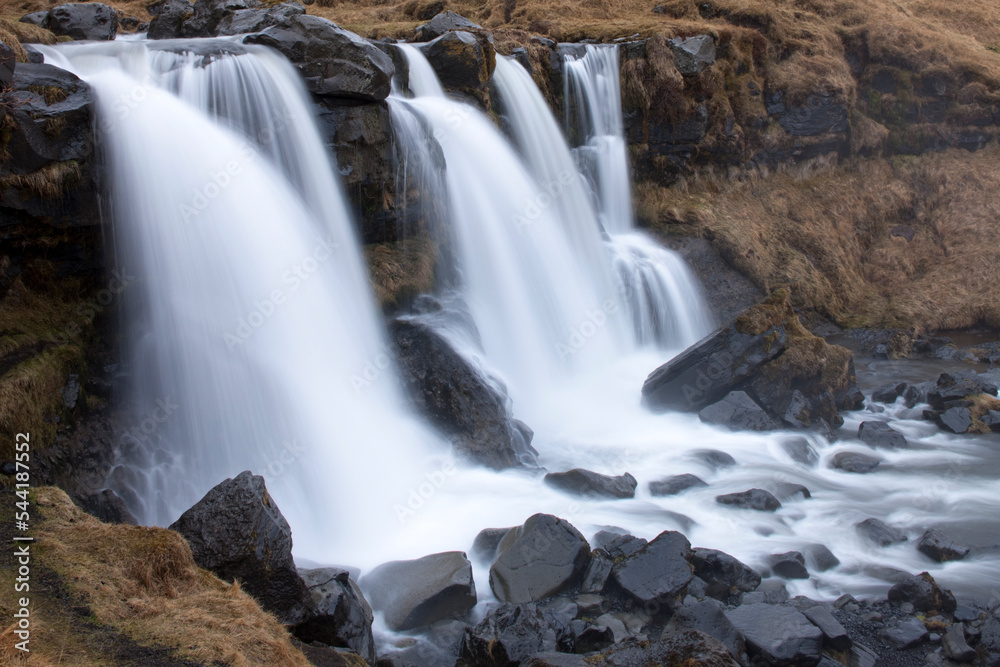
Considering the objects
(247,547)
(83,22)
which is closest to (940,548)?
(247,547)

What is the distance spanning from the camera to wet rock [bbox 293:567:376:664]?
238 inches

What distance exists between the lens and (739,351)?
41.2 ft

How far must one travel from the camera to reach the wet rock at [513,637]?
242 inches

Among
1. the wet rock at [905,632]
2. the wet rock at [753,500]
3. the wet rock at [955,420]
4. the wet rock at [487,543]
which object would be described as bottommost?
the wet rock at [955,420]

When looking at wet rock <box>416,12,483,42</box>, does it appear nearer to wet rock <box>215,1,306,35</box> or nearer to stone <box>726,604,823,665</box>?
wet rock <box>215,1,306,35</box>

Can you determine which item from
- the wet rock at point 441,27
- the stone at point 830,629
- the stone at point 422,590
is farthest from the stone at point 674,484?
the wet rock at point 441,27

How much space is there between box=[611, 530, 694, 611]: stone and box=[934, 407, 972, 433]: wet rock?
7.31 m

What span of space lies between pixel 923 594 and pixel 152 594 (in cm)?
679

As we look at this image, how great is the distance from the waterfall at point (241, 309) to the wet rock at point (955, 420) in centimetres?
861

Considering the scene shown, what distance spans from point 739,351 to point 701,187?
7961 mm

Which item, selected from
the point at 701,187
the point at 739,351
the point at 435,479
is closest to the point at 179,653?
the point at 435,479

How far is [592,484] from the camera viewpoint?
955cm

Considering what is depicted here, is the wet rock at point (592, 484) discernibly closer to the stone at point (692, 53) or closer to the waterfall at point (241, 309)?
the waterfall at point (241, 309)

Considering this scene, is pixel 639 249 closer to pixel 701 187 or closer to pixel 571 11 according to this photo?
pixel 701 187
